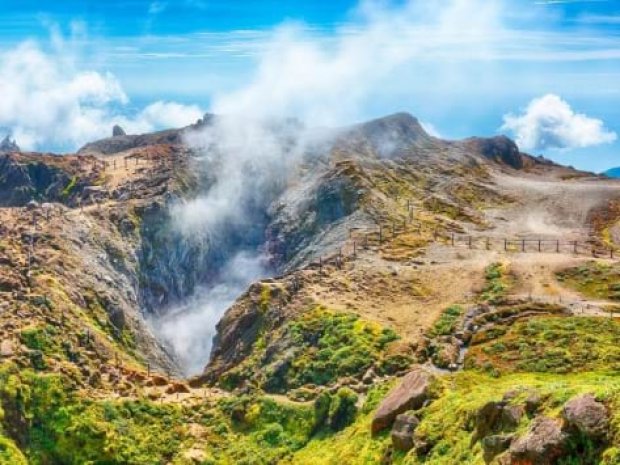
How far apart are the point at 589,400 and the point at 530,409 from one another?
21.9 feet

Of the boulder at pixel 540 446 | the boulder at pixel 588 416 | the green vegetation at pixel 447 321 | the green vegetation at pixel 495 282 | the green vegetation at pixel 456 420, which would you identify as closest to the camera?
the boulder at pixel 588 416

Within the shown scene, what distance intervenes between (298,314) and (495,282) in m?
27.2

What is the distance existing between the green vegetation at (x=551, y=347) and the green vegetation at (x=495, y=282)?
11768 millimetres

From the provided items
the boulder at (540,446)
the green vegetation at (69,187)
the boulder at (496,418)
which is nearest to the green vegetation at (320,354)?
the boulder at (496,418)

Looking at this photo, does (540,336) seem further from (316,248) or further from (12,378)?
(316,248)

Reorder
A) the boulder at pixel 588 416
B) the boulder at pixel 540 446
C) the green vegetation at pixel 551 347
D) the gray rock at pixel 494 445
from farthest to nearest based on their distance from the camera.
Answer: the green vegetation at pixel 551 347
the gray rock at pixel 494 445
the boulder at pixel 540 446
the boulder at pixel 588 416

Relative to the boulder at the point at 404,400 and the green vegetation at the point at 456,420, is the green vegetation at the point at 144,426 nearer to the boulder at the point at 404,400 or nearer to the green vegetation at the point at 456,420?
the green vegetation at the point at 456,420

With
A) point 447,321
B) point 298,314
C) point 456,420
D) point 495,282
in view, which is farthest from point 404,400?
point 495,282

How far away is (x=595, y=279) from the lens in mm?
Answer: 96250

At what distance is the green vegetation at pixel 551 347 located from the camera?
221ft

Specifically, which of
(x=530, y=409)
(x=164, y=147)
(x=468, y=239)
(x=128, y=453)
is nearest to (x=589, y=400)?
(x=530, y=409)

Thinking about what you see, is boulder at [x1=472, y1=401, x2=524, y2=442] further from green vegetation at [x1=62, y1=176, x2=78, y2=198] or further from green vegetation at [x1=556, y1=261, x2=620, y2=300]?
green vegetation at [x1=62, y1=176, x2=78, y2=198]

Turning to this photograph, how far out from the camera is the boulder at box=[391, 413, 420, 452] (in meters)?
52.6

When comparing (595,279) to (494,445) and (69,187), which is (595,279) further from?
(69,187)
